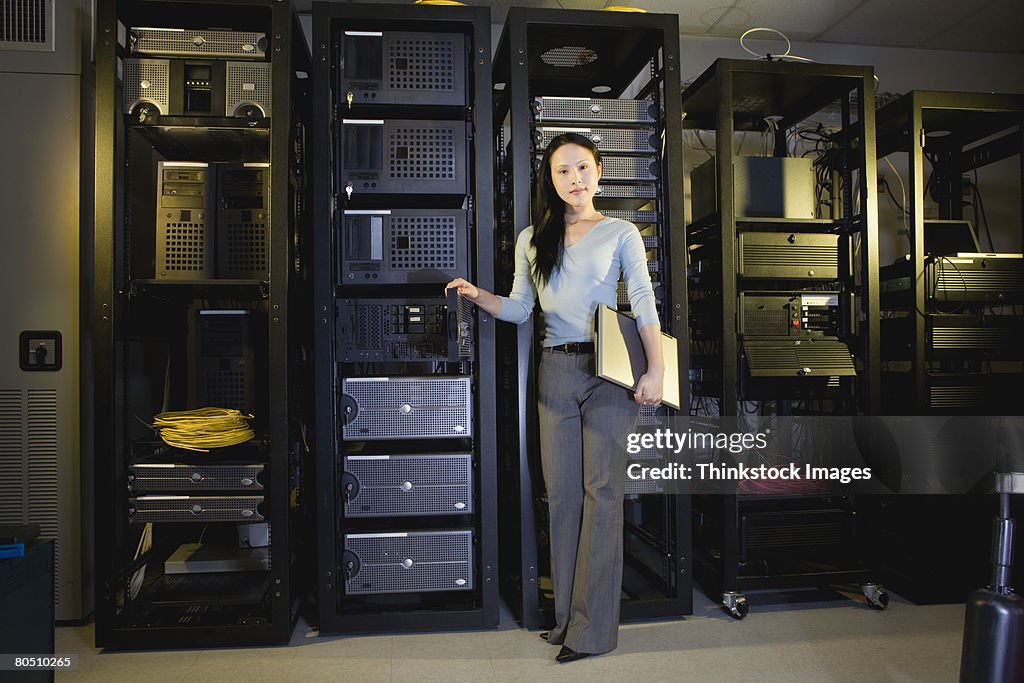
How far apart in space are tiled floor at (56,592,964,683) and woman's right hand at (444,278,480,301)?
1.15 metres

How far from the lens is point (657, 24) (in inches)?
99.4

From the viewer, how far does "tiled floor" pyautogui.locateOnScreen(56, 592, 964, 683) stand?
2066 millimetres

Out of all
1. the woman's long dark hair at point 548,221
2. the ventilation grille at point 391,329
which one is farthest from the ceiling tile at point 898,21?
the ventilation grille at point 391,329

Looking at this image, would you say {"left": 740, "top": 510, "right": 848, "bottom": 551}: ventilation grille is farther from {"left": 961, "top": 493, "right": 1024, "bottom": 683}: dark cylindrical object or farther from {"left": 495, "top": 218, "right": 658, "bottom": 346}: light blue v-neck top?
{"left": 961, "top": 493, "right": 1024, "bottom": 683}: dark cylindrical object

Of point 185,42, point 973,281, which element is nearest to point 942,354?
point 973,281

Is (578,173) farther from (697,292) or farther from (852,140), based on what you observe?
(852,140)

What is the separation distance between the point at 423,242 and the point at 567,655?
142cm

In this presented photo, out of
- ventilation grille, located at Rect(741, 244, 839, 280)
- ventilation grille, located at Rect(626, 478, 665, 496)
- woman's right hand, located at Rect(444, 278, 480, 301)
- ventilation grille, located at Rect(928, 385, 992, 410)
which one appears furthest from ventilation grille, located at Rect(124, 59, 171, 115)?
ventilation grille, located at Rect(928, 385, 992, 410)

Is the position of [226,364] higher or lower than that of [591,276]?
lower

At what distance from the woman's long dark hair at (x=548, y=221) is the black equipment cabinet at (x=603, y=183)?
0.13 meters

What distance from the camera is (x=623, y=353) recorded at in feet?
6.88

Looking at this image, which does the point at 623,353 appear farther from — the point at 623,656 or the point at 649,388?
the point at 623,656

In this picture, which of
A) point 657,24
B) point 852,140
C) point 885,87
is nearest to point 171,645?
point 657,24

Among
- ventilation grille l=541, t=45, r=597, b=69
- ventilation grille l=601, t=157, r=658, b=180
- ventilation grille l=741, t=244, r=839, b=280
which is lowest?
ventilation grille l=741, t=244, r=839, b=280
